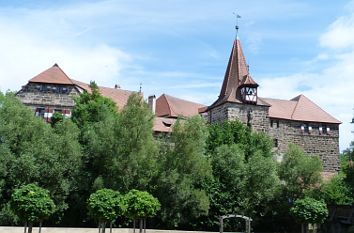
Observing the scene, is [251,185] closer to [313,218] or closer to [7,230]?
[313,218]

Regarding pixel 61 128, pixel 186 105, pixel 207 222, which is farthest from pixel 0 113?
pixel 186 105

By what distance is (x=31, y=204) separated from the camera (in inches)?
872

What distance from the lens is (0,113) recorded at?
35281mm

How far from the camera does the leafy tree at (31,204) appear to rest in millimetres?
22109

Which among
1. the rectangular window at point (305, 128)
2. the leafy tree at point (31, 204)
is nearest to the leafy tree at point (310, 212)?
the leafy tree at point (31, 204)

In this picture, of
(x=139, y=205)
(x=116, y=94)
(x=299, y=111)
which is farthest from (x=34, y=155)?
(x=299, y=111)

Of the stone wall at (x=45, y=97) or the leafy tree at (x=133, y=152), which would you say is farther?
the stone wall at (x=45, y=97)

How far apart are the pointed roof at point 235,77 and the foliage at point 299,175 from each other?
19.4 metres

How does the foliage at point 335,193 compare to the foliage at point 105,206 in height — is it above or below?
above

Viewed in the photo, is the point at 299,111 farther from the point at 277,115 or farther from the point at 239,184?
the point at 239,184

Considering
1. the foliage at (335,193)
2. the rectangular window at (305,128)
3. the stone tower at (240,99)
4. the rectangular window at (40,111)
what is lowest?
the foliage at (335,193)

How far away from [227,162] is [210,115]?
75.2 feet

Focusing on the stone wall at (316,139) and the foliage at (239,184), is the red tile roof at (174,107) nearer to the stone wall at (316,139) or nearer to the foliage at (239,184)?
the stone wall at (316,139)

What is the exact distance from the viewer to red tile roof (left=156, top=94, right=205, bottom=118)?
6519 cm
